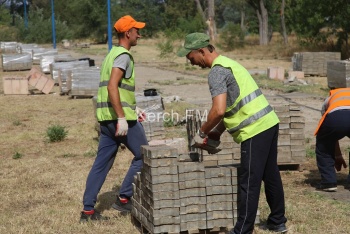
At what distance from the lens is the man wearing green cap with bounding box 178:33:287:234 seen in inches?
210

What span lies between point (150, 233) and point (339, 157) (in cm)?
285

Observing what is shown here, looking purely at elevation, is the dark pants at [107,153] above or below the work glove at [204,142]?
below

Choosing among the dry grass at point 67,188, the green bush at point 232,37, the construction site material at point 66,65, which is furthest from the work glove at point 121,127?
the green bush at point 232,37

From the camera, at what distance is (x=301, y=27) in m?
35.2

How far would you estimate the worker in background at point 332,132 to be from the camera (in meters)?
7.14

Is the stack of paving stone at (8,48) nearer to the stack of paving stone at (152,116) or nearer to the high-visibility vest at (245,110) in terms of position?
the stack of paving stone at (152,116)

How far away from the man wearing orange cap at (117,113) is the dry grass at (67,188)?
40 cm

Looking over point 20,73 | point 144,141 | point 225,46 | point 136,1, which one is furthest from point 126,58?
point 136,1

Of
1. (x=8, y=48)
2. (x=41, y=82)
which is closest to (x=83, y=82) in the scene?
(x=41, y=82)

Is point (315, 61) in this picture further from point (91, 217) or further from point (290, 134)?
point (91, 217)

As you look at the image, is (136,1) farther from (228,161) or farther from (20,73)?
(228,161)

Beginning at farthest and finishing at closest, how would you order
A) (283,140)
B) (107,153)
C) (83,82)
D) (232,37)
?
(232,37) → (83,82) → (283,140) → (107,153)

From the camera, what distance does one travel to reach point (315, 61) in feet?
80.9

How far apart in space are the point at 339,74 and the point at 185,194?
42.0ft
